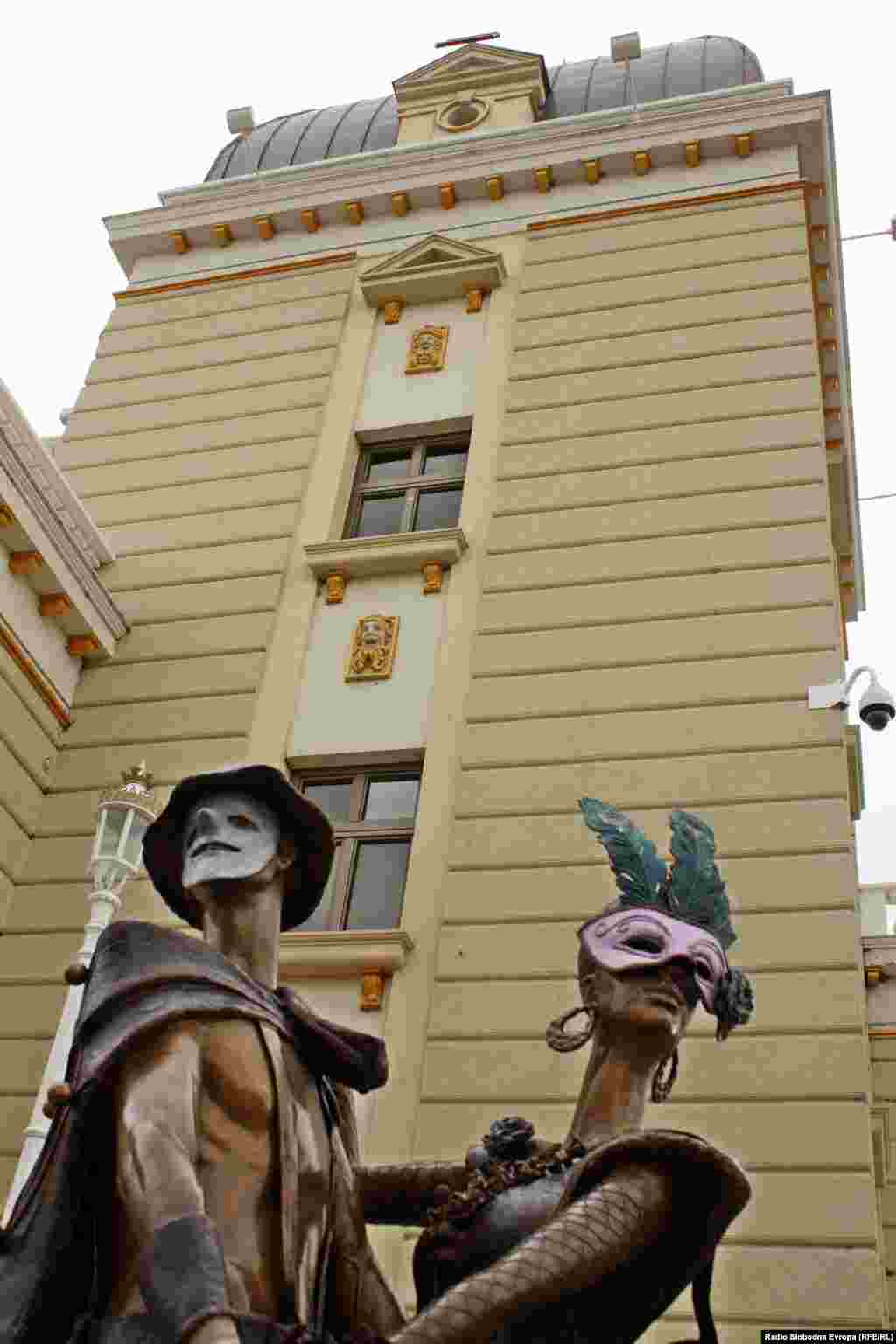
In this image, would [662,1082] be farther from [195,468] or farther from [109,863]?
[195,468]

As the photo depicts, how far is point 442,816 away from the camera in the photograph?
10055mm

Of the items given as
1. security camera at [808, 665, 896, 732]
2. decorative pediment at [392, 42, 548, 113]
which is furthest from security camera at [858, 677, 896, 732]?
decorative pediment at [392, 42, 548, 113]

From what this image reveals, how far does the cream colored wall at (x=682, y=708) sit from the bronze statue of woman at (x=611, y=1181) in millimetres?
5082

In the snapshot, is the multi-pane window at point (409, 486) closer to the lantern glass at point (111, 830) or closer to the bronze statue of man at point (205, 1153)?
the lantern glass at point (111, 830)

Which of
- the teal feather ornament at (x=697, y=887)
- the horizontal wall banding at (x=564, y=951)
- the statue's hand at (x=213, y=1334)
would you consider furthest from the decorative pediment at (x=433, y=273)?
the statue's hand at (x=213, y=1334)

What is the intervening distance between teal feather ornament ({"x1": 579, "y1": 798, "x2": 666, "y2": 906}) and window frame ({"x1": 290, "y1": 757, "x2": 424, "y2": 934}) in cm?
633

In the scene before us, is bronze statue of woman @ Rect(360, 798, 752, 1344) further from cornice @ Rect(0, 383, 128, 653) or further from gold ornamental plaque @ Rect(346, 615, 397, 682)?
cornice @ Rect(0, 383, 128, 653)

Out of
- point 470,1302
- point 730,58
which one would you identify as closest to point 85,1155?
point 470,1302

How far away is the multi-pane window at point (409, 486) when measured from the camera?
40.9 ft

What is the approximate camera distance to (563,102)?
1639 cm

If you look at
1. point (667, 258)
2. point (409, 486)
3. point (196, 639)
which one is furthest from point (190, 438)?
point (667, 258)

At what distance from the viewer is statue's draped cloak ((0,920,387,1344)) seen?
233 cm

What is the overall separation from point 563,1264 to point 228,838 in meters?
1.07

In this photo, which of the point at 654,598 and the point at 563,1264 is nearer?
the point at 563,1264
